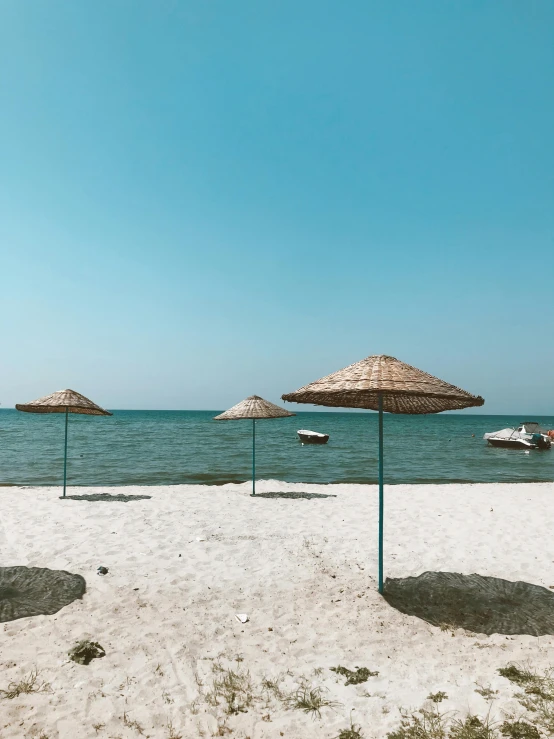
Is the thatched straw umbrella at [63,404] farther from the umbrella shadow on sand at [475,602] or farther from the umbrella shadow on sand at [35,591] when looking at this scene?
the umbrella shadow on sand at [475,602]

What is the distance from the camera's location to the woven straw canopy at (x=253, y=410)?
38.3 feet

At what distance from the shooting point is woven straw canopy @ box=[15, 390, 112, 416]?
11062 millimetres

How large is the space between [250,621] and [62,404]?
8204mm

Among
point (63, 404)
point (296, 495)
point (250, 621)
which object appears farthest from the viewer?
point (296, 495)

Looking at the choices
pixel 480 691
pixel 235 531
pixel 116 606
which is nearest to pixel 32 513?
pixel 235 531

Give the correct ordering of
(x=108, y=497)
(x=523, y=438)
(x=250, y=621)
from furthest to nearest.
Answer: (x=523, y=438), (x=108, y=497), (x=250, y=621)

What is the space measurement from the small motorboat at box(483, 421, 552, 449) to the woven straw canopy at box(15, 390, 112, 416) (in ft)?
96.9

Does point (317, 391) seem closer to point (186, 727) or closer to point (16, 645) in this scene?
point (186, 727)

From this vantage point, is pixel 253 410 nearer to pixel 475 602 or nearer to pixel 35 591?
pixel 35 591

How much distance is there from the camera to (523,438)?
103 feet

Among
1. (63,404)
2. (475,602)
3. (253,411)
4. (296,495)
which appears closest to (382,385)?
(475,602)

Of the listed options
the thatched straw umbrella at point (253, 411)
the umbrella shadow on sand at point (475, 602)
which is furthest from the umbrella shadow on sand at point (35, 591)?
the thatched straw umbrella at point (253, 411)

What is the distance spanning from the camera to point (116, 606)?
505cm

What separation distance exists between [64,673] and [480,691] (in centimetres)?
338
